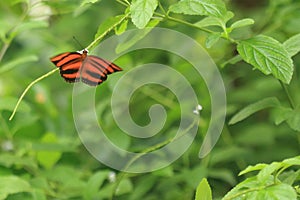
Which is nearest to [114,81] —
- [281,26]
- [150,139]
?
[150,139]

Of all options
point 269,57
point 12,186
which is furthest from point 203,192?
point 12,186

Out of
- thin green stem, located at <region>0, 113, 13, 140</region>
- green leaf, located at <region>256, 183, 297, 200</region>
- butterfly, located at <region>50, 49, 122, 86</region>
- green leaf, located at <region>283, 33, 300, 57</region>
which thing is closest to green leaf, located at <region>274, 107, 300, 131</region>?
green leaf, located at <region>283, 33, 300, 57</region>

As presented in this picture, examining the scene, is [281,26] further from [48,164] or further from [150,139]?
[48,164]

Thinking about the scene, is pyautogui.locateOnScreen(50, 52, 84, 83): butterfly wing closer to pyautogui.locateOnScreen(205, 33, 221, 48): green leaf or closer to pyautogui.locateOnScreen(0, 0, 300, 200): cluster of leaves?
pyautogui.locateOnScreen(0, 0, 300, 200): cluster of leaves

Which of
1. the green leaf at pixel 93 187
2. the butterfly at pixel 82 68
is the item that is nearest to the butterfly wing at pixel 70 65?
the butterfly at pixel 82 68

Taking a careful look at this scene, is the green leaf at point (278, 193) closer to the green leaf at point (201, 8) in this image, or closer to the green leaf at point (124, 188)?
the green leaf at point (201, 8)

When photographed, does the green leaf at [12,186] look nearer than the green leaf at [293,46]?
No
